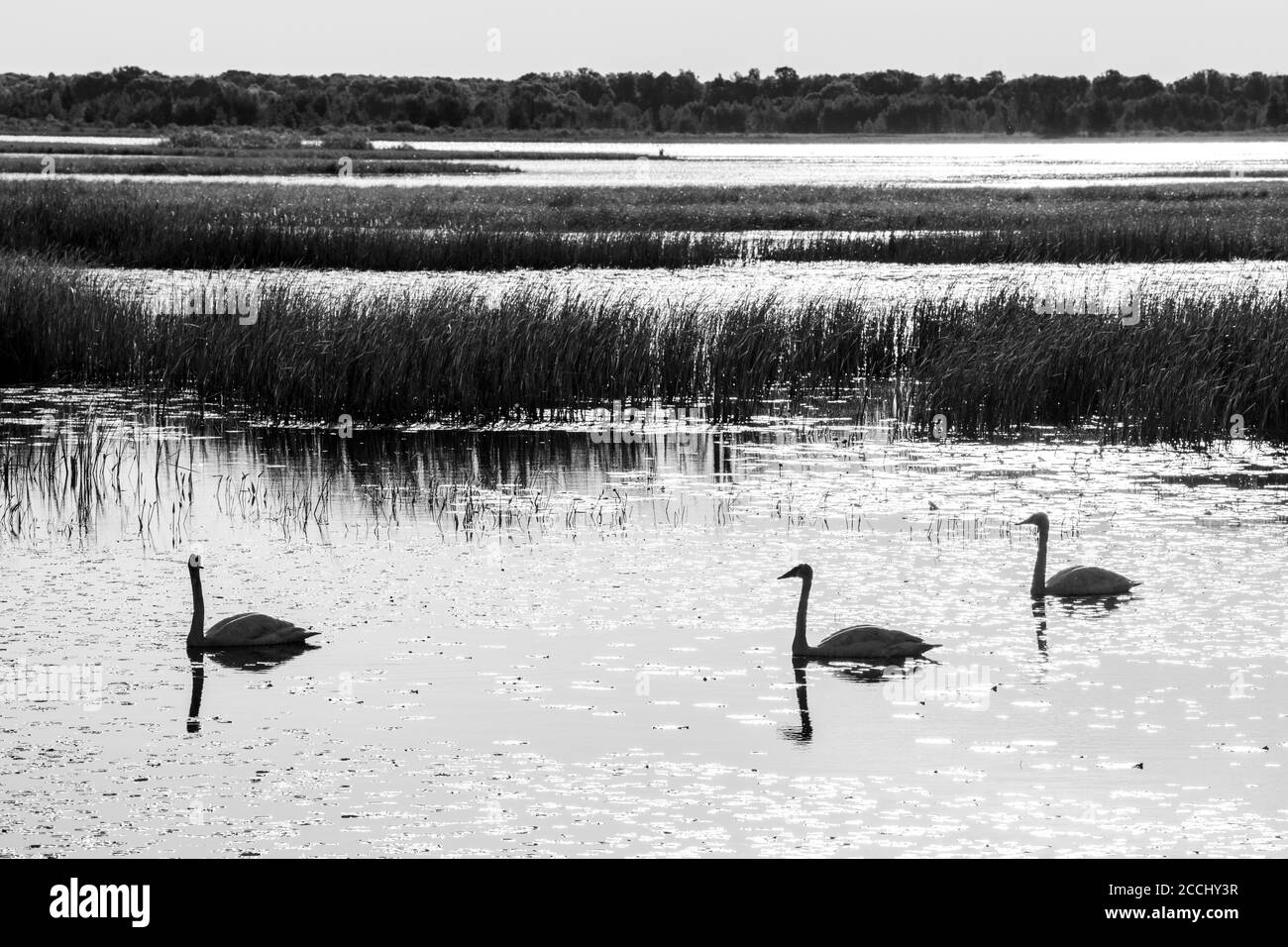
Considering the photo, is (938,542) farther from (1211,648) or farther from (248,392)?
(248,392)

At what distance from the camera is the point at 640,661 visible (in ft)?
29.7

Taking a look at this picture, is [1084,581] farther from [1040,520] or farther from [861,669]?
[861,669]

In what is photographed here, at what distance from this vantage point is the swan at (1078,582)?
1032cm

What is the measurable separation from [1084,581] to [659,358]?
9.40 metres

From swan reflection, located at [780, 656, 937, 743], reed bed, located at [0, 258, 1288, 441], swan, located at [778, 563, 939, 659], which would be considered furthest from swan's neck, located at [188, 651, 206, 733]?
reed bed, located at [0, 258, 1288, 441]

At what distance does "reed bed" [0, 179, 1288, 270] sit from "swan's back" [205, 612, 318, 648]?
21.0 m

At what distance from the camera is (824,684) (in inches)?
340

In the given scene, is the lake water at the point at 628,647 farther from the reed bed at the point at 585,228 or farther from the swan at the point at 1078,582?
the reed bed at the point at 585,228

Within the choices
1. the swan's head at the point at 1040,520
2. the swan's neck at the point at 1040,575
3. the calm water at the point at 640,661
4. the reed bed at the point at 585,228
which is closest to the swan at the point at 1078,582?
the swan's neck at the point at 1040,575

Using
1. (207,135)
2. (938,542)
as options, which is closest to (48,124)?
(207,135)

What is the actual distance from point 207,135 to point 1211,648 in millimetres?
92156

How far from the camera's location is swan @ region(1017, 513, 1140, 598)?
10.3 metres

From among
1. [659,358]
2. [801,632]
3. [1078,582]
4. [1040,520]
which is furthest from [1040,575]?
[659,358]

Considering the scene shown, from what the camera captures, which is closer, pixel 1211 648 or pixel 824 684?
pixel 824 684
